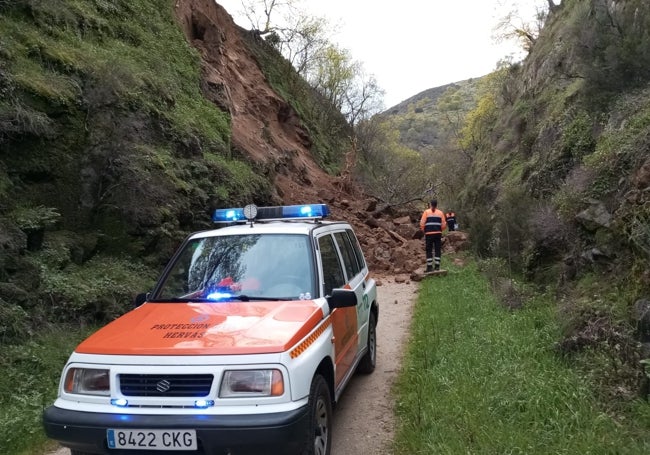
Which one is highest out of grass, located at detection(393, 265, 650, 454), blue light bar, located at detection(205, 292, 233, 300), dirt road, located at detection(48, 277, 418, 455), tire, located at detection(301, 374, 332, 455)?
blue light bar, located at detection(205, 292, 233, 300)

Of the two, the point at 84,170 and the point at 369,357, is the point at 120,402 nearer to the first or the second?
the point at 369,357

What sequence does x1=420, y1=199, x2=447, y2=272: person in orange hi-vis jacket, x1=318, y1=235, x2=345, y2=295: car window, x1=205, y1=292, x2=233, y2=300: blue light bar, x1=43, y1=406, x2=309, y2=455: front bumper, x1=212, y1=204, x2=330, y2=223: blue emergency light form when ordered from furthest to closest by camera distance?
x1=420, y1=199, x2=447, y2=272: person in orange hi-vis jacket, x1=212, y1=204, x2=330, y2=223: blue emergency light, x1=318, y1=235, x2=345, y2=295: car window, x1=205, y1=292, x2=233, y2=300: blue light bar, x1=43, y1=406, x2=309, y2=455: front bumper

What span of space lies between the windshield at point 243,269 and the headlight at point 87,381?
44.4 inches

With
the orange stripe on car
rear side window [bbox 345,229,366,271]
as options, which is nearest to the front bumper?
the orange stripe on car

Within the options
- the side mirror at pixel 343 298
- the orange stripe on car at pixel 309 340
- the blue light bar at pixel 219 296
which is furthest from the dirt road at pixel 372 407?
the blue light bar at pixel 219 296

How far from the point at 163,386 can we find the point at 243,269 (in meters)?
1.51

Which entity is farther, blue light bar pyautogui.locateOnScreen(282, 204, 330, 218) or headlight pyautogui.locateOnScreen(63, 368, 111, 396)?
blue light bar pyautogui.locateOnScreen(282, 204, 330, 218)

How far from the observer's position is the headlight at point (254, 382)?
3.19m

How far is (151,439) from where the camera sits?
10.1 ft

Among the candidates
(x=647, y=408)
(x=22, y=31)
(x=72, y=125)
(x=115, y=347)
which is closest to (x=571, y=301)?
(x=647, y=408)

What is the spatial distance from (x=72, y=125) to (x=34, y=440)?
5.95 m

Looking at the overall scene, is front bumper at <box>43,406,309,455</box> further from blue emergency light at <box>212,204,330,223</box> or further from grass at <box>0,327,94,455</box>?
blue emergency light at <box>212,204,330,223</box>

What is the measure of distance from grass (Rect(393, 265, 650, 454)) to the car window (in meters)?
1.39

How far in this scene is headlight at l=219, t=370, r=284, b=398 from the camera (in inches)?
125
